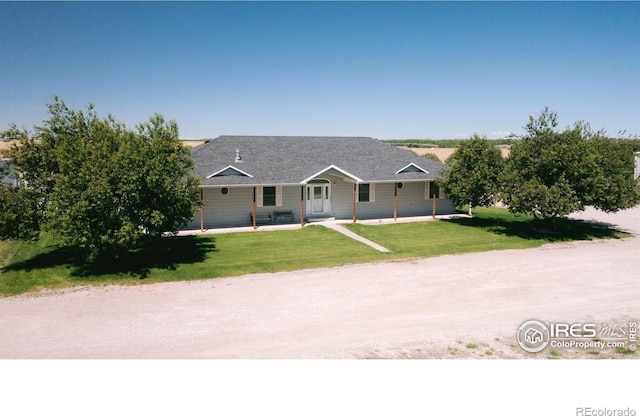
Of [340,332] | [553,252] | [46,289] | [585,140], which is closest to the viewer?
[340,332]

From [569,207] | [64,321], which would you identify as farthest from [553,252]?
[64,321]

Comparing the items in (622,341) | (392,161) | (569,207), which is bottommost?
(622,341)

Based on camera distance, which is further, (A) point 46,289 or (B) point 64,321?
(A) point 46,289

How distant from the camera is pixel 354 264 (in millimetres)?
17094

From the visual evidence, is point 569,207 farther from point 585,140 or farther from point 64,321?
point 64,321

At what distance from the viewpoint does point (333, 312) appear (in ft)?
39.4

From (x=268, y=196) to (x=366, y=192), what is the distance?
612 cm

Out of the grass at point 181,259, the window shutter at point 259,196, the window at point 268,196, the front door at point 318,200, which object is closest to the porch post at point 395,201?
the front door at point 318,200

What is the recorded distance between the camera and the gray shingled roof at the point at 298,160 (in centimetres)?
2423

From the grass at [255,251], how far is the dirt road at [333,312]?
1.01 metres

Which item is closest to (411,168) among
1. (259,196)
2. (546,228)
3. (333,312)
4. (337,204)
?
(337,204)

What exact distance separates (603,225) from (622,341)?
61.1 ft

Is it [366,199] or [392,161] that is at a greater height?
[392,161]

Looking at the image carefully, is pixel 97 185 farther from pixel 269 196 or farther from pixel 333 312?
pixel 269 196
